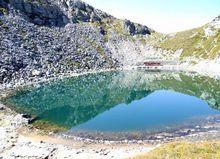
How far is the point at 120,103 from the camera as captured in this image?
9144 centimetres

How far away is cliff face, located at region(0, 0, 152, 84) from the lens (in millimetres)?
116812

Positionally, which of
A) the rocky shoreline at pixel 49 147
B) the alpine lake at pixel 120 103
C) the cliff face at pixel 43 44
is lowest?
the rocky shoreline at pixel 49 147

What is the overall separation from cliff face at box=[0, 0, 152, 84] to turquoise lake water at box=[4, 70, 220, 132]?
10487mm

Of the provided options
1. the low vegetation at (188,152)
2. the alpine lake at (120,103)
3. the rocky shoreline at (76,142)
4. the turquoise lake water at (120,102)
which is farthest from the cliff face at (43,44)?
the low vegetation at (188,152)

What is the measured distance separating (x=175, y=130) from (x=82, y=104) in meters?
32.8

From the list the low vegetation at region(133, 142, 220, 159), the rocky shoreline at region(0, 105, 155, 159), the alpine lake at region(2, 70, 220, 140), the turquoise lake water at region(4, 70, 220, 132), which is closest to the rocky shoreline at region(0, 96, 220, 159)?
the rocky shoreline at region(0, 105, 155, 159)

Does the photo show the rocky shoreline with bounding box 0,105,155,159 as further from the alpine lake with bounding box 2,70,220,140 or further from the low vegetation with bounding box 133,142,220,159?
the low vegetation with bounding box 133,142,220,159

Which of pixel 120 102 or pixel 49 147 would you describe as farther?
pixel 120 102

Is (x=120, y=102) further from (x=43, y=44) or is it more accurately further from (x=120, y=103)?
(x=43, y=44)

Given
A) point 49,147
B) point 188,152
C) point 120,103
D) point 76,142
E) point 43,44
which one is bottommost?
point 76,142

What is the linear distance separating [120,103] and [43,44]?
2418 inches

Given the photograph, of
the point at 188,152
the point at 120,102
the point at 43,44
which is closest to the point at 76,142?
the point at 188,152

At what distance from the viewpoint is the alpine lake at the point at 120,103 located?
6525 cm

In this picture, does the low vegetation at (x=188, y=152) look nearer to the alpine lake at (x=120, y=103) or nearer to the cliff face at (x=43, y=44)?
the alpine lake at (x=120, y=103)
